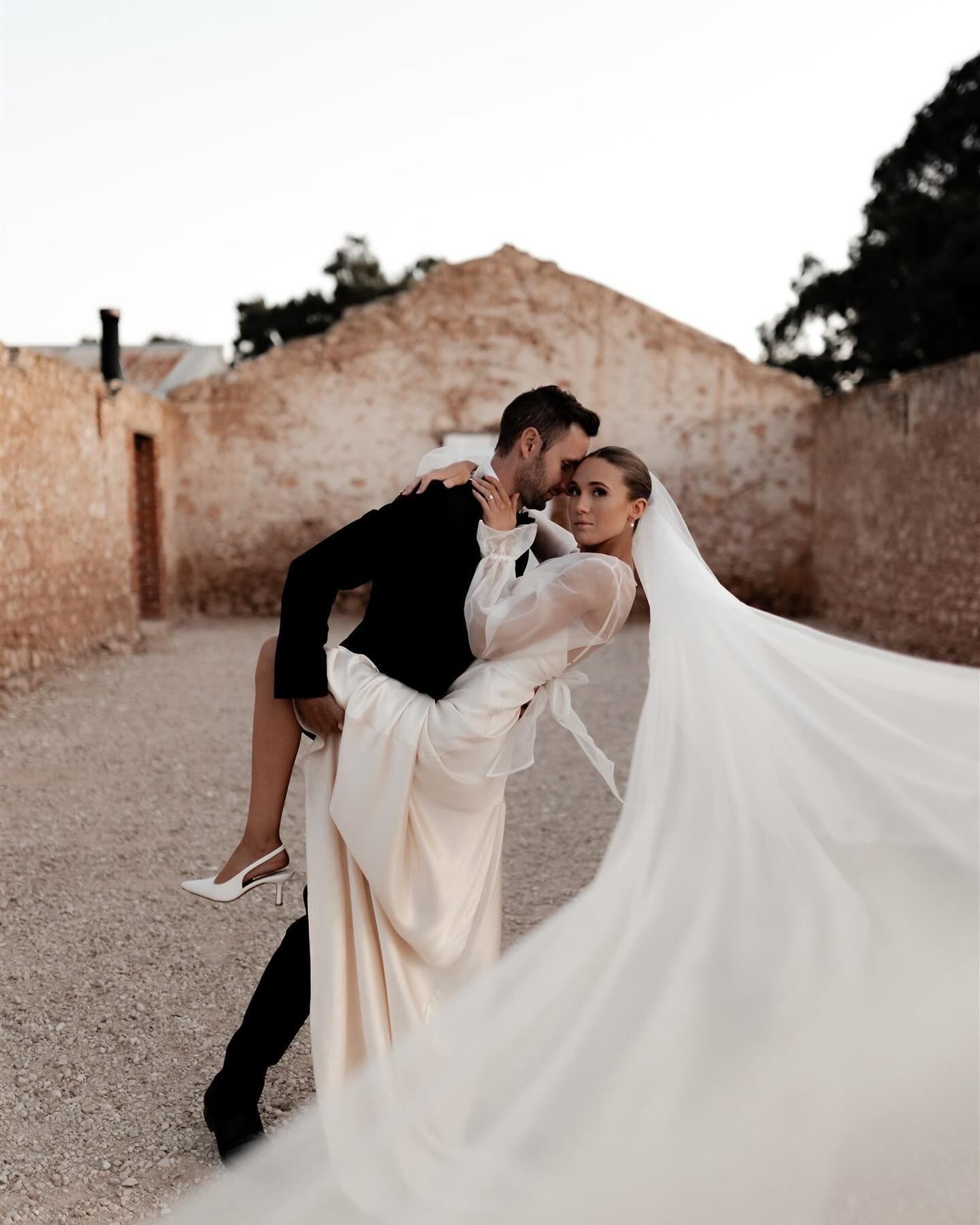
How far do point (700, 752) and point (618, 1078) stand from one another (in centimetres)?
60

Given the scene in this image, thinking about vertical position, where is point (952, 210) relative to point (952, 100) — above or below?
below

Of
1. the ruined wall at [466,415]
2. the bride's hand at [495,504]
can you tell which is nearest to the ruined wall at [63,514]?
the ruined wall at [466,415]

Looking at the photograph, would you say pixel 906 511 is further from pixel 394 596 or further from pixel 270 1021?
pixel 270 1021

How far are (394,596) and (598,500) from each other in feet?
1.49

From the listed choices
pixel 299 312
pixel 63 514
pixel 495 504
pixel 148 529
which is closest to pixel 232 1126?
pixel 495 504

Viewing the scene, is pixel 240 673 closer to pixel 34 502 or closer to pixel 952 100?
pixel 34 502

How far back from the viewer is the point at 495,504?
7.03 feet

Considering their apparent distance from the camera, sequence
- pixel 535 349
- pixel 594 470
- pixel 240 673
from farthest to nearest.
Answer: pixel 535 349 → pixel 240 673 → pixel 594 470

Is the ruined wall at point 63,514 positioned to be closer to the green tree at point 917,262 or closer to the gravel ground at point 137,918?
the gravel ground at point 137,918

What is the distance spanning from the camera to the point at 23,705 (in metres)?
7.37

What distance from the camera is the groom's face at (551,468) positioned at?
2166 mm

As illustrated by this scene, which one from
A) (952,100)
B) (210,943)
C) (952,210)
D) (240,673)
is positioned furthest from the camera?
(952,100)

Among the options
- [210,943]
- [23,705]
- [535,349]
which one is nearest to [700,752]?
[210,943]

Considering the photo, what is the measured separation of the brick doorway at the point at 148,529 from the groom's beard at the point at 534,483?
10.3 metres
